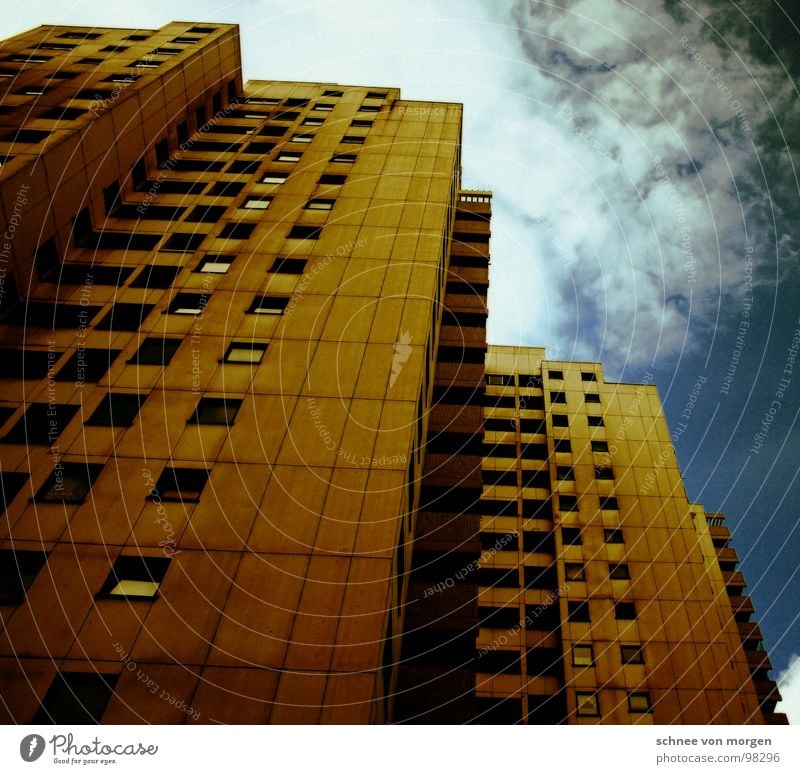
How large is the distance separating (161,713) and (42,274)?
18.9m

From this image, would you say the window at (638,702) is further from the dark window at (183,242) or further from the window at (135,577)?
the dark window at (183,242)

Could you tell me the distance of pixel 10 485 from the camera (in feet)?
51.5

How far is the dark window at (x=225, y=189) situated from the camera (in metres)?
28.3

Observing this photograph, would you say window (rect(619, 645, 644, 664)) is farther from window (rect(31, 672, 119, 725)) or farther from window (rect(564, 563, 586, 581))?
window (rect(31, 672, 119, 725))

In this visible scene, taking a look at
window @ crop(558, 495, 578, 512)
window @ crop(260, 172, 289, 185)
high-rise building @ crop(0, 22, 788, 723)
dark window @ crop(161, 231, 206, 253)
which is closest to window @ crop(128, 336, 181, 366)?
high-rise building @ crop(0, 22, 788, 723)

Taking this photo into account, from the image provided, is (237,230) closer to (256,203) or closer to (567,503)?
(256,203)

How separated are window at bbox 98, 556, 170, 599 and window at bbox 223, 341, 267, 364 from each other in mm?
7345

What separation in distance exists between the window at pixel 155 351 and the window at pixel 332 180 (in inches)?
504

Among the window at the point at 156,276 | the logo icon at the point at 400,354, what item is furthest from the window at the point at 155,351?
the logo icon at the point at 400,354

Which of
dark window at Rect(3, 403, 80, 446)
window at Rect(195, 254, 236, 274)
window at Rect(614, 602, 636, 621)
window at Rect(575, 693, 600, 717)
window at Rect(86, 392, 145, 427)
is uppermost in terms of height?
window at Rect(195, 254, 236, 274)

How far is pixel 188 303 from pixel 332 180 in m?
11.2

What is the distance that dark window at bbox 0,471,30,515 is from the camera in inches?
606
